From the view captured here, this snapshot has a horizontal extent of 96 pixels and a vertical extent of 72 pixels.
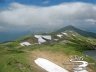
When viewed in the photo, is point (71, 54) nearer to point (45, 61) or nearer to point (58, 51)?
point (58, 51)

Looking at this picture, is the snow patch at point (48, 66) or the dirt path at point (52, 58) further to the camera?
the snow patch at point (48, 66)

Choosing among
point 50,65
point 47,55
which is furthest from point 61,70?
point 47,55

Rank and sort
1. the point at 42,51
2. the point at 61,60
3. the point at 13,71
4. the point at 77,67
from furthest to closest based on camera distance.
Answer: the point at 42,51 < the point at 61,60 < the point at 77,67 < the point at 13,71

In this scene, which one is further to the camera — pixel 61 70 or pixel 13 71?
pixel 61 70

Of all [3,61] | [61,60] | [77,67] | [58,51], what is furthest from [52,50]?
[3,61]

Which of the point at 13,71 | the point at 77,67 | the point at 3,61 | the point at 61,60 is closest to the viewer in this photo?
the point at 13,71

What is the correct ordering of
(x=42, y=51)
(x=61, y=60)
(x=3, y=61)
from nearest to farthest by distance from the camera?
(x=3, y=61) < (x=61, y=60) < (x=42, y=51)

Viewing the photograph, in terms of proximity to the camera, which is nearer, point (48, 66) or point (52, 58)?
point (48, 66)

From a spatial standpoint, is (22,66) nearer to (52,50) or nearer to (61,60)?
(61,60)

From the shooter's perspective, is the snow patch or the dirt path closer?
the dirt path
